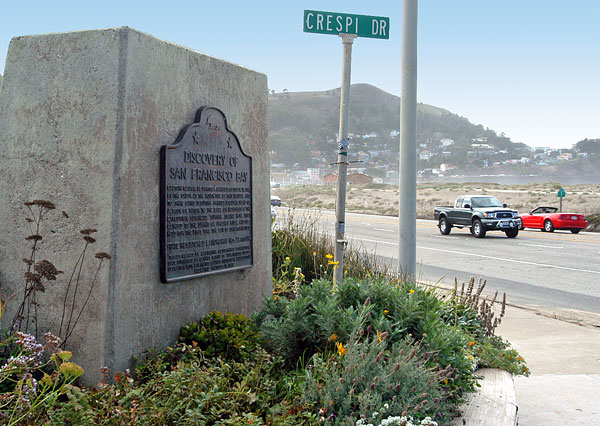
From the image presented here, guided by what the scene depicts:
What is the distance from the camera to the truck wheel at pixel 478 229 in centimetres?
2287

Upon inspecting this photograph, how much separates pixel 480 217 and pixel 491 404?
1995cm

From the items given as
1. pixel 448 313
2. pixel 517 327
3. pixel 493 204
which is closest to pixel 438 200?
pixel 493 204

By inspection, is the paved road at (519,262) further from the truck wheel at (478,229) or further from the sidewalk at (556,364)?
the sidewalk at (556,364)

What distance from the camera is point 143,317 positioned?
4.04 meters

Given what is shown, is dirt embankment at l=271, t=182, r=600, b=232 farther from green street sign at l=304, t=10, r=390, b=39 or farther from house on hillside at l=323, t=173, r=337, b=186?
house on hillside at l=323, t=173, r=337, b=186

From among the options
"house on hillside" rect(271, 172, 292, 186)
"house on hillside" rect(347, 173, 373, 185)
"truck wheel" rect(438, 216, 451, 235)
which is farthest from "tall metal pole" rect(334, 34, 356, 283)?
"house on hillside" rect(271, 172, 292, 186)

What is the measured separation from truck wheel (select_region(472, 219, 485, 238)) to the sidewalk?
1366 centimetres

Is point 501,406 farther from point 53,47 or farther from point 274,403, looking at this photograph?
point 53,47

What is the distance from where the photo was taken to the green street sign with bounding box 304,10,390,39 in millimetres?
6102

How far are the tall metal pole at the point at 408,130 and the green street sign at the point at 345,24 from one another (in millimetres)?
1088

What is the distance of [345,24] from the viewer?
20.3 ft

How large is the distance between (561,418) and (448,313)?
3.70ft

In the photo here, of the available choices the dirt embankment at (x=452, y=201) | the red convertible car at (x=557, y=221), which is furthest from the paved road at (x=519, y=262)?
the dirt embankment at (x=452, y=201)

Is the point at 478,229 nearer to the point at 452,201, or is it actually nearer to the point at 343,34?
the point at 343,34
